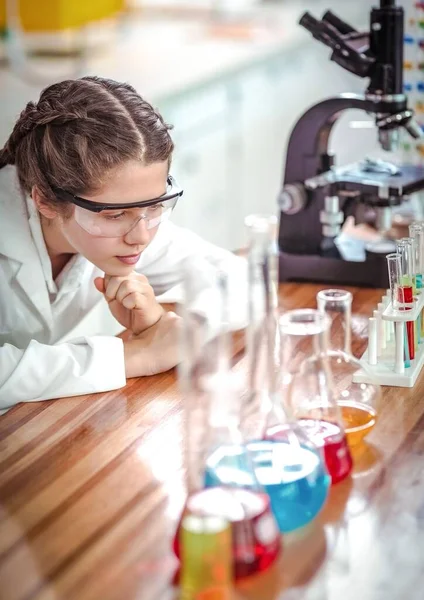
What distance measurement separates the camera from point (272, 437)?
4.12ft

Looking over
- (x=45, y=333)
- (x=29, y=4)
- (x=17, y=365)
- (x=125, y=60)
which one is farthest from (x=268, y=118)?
(x=17, y=365)

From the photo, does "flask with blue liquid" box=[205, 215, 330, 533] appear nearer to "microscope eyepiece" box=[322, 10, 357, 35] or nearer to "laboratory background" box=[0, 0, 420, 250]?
"microscope eyepiece" box=[322, 10, 357, 35]

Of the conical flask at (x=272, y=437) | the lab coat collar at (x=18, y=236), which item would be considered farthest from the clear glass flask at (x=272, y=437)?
the lab coat collar at (x=18, y=236)

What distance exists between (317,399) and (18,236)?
2.76 ft

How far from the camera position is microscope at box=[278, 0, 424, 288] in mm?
2137

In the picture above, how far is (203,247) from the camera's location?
222cm

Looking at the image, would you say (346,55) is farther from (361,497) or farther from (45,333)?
(361,497)

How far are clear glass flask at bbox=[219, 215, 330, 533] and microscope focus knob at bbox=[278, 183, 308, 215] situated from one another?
1068 millimetres

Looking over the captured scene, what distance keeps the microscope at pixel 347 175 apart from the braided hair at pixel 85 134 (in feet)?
1.76

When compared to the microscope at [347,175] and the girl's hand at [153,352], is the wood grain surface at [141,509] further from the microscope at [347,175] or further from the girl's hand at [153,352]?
the microscope at [347,175]

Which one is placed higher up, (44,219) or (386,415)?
(44,219)

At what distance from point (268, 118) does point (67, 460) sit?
4.13 meters

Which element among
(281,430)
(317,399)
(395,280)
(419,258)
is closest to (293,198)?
(419,258)

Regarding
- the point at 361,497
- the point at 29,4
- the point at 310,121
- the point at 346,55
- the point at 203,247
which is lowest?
the point at 361,497
